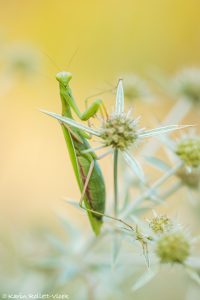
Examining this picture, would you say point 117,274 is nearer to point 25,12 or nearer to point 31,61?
point 31,61

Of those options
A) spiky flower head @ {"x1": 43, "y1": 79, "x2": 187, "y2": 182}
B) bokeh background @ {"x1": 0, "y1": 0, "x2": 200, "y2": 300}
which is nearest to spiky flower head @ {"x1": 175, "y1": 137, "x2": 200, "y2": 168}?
spiky flower head @ {"x1": 43, "y1": 79, "x2": 187, "y2": 182}

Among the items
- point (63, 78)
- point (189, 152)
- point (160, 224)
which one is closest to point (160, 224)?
point (160, 224)

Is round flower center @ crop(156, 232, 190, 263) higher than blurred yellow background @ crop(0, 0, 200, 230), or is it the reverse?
blurred yellow background @ crop(0, 0, 200, 230)

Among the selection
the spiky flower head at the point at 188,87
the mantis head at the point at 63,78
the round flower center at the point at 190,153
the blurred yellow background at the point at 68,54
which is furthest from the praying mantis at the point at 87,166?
the blurred yellow background at the point at 68,54

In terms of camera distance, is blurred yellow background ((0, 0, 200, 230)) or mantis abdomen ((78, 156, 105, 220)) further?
blurred yellow background ((0, 0, 200, 230))

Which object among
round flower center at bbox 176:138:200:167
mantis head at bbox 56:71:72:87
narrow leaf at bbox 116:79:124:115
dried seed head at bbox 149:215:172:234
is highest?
mantis head at bbox 56:71:72:87

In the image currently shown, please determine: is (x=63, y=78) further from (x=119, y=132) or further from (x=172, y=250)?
(x=172, y=250)

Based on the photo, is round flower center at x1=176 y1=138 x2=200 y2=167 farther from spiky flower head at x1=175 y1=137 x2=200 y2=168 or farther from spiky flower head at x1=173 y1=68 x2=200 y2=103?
spiky flower head at x1=173 y1=68 x2=200 y2=103
